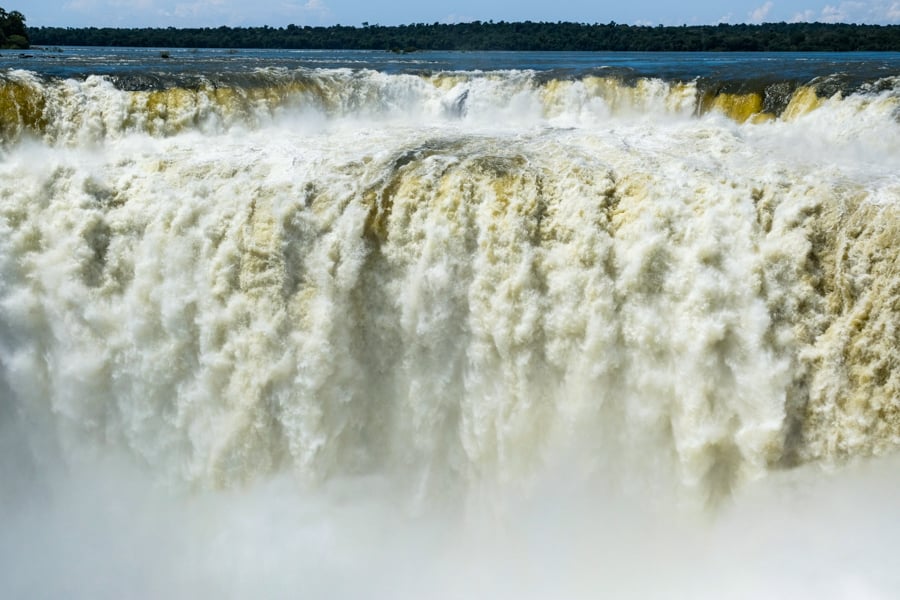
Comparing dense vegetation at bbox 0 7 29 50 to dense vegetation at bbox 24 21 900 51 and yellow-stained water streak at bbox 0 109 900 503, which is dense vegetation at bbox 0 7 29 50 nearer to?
dense vegetation at bbox 24 21 900 51

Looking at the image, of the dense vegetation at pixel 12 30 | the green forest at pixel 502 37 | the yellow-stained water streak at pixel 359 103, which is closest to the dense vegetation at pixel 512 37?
the green forest at pixel 502 37

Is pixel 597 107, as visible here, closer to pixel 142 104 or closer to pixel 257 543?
pixel 142 104

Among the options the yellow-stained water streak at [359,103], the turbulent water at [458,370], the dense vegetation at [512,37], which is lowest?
the turbulent water at [458,370]

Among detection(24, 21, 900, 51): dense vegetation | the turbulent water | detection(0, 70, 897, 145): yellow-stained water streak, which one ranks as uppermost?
detection(24, 21, 900, 51): dense vegetation

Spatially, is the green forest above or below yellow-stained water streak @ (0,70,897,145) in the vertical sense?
above

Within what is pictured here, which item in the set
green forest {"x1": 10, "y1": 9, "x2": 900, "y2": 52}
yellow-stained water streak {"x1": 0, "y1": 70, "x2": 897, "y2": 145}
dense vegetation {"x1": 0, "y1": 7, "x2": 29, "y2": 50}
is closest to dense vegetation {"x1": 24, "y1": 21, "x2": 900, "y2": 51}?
green forest {"x1": 10, "y1": 9, "x2": 900, "y2": 52}

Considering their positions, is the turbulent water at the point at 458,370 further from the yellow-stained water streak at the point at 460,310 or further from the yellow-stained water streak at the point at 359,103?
the yellow-stained water streak at the point at 359,103

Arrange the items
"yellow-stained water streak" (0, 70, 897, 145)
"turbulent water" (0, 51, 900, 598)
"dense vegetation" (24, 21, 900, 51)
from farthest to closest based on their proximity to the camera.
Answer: "dense vegetation" (24, 21, 900, 51), "yellow-stained water streak" (0, 70, 897, 145), "turbulent water" (0, 51, 900, 598)

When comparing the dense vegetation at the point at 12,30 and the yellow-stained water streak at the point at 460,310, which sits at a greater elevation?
the dense vegetation at the point at 12,30

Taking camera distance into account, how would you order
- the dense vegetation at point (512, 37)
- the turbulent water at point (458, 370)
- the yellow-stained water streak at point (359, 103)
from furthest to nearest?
the dense vegetation at point (512, 37), the yellow-stained water streak at point (359, 103), the turbulent water at point (458, 370)
